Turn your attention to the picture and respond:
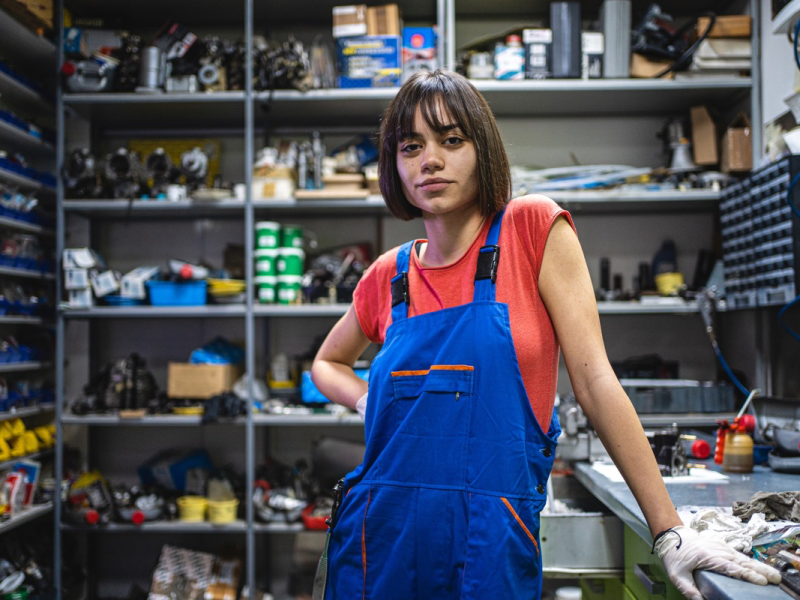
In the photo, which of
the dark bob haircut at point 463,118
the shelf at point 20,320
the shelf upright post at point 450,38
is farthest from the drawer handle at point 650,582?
the shelf at point 20,320

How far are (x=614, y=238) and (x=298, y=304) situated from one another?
1755mm

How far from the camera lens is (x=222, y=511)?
2980 millimetres

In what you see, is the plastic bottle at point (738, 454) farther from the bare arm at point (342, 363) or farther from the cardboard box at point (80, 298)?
the cardboard box at point (80, 298)

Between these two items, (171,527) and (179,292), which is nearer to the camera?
(171,527)

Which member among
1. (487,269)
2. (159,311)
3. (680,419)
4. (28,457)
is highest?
(487,269)

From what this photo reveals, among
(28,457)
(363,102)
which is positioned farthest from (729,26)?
(28,457)

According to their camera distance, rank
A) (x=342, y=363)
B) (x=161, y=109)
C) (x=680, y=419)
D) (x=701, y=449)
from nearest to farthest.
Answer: (x=342, y=363)
(x=701, y=449)
(x=680, y=419)
(x=161, y=109)

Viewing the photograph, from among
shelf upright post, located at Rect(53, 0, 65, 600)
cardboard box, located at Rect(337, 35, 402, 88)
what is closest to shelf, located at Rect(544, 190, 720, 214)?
cardboard box, located at Rect(337, 35, 402, 88)

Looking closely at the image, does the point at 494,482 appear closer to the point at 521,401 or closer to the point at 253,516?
the point at 521,401

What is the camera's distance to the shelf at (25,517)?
109 inches

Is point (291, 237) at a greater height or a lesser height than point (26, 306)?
greater

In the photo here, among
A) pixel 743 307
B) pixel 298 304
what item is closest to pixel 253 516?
pixel 298 304

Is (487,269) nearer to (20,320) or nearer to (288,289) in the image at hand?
(288,289)

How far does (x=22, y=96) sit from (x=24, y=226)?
70cm
